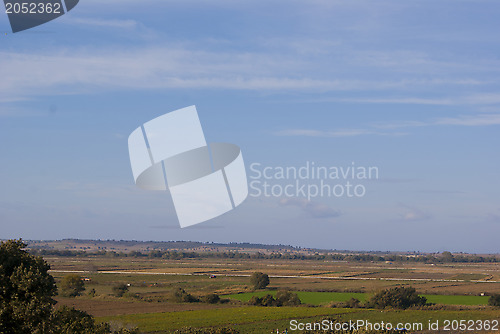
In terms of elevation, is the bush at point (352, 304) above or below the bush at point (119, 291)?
below

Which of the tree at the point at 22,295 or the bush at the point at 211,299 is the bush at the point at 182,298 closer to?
the bush at the point at 211,299

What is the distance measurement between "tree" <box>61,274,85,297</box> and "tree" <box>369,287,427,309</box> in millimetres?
46079

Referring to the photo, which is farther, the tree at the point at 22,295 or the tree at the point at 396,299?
the tree at the point at 396,299

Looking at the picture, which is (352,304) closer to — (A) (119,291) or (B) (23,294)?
(A) (119,291)

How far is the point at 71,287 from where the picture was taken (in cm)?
9600

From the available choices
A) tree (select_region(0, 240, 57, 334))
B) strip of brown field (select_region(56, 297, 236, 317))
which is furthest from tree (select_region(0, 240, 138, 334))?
strip of brown field (select_region(56, 297, 236, 317))

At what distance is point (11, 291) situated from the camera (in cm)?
2703

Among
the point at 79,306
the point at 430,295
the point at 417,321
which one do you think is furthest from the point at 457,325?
the point at 79,306

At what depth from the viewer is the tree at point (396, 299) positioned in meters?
82.6

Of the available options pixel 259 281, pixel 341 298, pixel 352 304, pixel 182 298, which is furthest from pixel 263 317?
pixel 259 281

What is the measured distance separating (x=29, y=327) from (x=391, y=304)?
6470 centimetres

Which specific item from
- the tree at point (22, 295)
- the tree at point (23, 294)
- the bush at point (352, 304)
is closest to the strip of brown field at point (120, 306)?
the bush at point (352, 304)

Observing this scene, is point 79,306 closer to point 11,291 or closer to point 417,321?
point 417,321

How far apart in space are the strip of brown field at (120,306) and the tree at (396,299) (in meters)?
21.4
